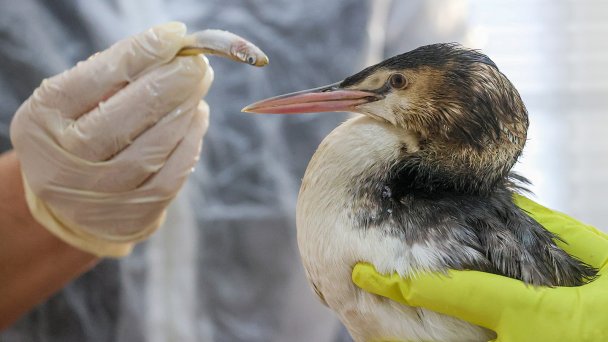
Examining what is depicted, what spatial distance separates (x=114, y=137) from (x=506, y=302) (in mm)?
623

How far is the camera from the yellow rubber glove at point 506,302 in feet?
1.86

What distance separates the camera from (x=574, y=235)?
28.6 inches

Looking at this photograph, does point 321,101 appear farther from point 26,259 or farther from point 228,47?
point 26,259

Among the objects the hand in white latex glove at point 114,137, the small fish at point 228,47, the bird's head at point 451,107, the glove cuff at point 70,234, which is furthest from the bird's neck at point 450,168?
the glove cuff at point 70,234

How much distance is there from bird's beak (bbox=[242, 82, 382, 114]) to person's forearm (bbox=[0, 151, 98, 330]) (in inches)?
22.6

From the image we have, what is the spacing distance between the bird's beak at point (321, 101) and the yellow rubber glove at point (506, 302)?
17cm

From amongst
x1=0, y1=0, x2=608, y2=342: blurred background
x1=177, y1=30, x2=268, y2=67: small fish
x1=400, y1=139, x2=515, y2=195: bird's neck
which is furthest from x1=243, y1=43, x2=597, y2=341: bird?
x1=0, y1=0, x2=608, y2=342: blurred background

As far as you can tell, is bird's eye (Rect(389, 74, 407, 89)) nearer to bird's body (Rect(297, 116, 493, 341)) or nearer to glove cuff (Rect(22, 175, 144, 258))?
bird's body (Rect(297, 116, 493, 341))

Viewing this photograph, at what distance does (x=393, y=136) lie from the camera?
2.06 ft

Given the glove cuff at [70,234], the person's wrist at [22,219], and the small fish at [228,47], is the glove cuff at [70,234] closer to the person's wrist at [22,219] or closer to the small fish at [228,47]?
the person's wrist at [22,219]

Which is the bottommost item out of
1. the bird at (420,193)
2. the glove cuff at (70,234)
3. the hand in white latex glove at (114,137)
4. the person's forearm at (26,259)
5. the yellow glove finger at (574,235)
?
the person's forearm at (26,259)

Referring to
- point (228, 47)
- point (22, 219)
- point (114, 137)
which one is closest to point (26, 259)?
point (22, 219)

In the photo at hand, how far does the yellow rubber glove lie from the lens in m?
0.57

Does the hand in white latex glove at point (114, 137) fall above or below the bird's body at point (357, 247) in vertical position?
below
